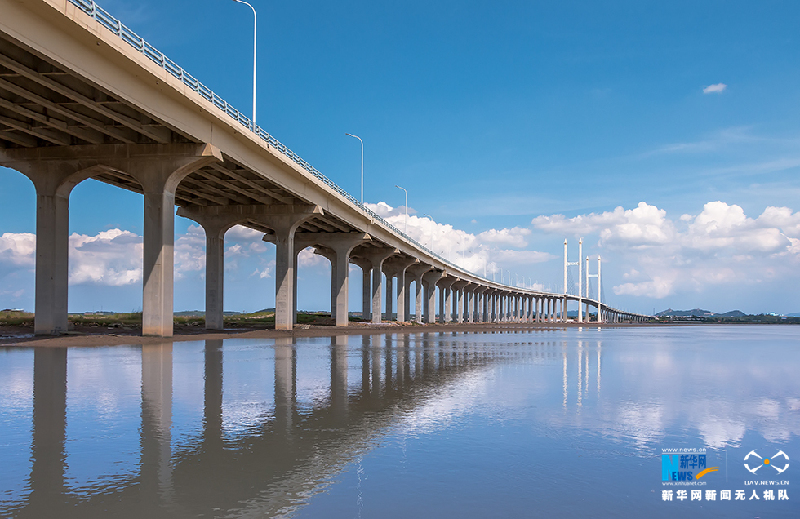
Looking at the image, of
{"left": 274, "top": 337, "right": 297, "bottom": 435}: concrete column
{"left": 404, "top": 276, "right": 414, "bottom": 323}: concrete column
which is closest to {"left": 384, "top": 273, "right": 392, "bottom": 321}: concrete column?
{"left": 404, "top": 276, "right": 414, "bottom": 323}: concrete column

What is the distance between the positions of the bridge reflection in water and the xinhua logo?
3.90 meters

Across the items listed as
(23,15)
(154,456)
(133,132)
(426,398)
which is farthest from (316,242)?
(154,456)

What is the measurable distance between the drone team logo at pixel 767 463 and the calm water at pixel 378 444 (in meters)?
0.05

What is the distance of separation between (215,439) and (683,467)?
6484 mm

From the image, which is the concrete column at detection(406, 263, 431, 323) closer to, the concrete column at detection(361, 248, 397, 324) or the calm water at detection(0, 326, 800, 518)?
the concrete column at detection(361, 248, 397, 324)

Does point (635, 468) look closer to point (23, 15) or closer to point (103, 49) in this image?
point (23, 15)

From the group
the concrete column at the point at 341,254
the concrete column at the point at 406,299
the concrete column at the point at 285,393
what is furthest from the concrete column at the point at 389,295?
the concrete column at the point at 285,393

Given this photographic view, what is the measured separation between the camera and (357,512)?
241 inches

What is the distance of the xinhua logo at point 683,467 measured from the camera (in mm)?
7734

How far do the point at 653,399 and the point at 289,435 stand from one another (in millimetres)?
8768

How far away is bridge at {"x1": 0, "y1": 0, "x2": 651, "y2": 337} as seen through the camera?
25.2m

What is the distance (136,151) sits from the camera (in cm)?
3719

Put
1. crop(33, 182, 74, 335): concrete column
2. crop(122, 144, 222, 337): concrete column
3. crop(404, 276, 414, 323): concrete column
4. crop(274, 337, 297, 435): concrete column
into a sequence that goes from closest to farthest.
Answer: crop(274, 337, 297, 435): concrete column → crop(122, 144, 222, 337): concrete column → crop(33, 182, 74, 335): concrete column → crop(404, 276, 414, 323): concrete column

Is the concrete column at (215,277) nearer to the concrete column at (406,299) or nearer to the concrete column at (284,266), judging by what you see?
the concrete column at (284,266)
